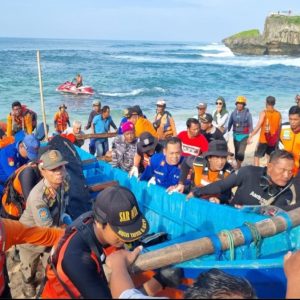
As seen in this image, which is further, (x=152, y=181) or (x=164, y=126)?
(x=164, y=126)

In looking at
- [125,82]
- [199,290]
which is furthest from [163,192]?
[125,82]

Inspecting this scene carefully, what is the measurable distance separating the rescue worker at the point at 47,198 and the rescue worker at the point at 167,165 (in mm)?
1526

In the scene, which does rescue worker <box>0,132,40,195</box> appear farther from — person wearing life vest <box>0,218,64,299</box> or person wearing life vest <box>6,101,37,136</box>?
person wearing life vest <box>6,101,37,136</box>

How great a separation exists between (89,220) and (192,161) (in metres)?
2.61

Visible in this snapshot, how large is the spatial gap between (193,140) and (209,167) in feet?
3.94

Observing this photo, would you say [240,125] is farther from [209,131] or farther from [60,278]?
[60,278]

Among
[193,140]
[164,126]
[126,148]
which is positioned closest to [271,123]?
[164,126]

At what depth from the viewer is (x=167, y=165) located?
4.82 metres

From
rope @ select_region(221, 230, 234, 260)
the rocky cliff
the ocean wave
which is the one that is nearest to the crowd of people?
rope @ select_region(221, 230, 234, 260)

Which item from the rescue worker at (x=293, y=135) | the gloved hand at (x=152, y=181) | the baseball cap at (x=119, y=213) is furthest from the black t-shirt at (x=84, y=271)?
the rescue worker at (x=293, y=135)

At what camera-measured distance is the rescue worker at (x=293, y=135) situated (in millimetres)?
5148

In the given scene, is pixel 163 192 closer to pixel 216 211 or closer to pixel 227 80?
pixel 216 211

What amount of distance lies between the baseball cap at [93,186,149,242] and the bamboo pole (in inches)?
6.8

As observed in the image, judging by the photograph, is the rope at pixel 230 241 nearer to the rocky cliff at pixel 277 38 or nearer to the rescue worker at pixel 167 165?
the rescue worker at pixel 167 165
